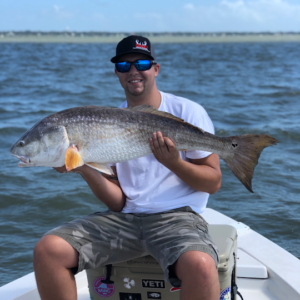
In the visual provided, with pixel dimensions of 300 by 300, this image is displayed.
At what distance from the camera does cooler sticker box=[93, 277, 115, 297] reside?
10.2ft

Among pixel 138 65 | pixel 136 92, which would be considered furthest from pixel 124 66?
pixel 136 92

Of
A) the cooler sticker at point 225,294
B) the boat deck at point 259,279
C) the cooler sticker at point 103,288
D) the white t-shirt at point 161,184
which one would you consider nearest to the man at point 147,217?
the white t-shirt at point 161,184

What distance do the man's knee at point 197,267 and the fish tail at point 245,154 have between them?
58 centimetres

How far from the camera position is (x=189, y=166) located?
3023 mm

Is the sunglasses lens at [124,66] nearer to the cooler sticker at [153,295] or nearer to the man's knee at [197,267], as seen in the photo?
the man's knee at [197,267]

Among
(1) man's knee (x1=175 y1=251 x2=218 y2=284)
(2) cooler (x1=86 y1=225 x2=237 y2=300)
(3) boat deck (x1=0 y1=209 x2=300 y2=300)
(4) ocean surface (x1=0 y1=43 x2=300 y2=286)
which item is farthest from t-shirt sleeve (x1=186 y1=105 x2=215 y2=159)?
(4) ocean surface (x1=0 y1=43 x2=300 y2=286)

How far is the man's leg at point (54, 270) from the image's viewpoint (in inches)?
109

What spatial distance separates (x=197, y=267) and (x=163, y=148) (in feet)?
2.67

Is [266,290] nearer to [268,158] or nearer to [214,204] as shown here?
[214,204]

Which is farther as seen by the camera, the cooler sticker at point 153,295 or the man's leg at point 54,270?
the cooler sticker at point 153,295

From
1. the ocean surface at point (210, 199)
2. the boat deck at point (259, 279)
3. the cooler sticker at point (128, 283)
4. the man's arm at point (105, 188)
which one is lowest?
A: the ocean surface at point (210, 199)

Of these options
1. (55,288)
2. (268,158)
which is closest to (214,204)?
(268,158)

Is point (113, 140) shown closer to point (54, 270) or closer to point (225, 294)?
point (54, 270)

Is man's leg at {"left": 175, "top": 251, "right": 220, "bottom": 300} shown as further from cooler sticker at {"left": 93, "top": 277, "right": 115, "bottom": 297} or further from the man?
cooler sticker at {"left": 93, "top": 277, "right": 115, "bottom": 297}
